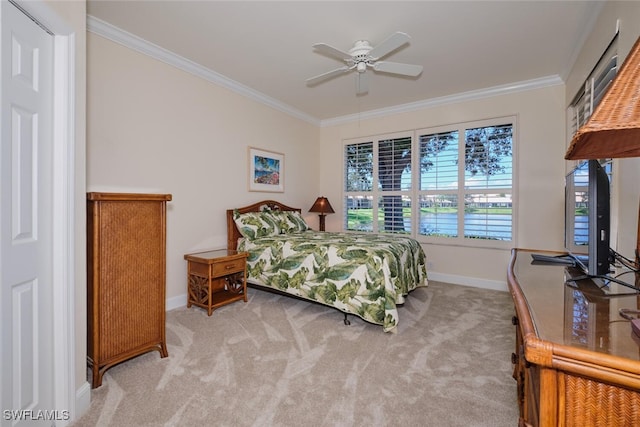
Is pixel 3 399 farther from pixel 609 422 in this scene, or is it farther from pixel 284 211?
pixel 284 211

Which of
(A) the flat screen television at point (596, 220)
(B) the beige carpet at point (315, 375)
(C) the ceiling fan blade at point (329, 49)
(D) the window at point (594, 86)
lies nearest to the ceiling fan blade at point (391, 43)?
(C) the ceiling fan blade at point (329, 49)

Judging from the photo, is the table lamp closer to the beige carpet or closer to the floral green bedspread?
the floral green bedspread

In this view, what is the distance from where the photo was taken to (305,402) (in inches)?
68.5

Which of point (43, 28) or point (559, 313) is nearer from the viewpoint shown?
point (559, 313)

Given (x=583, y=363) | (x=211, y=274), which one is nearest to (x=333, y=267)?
(x=211, y=274)

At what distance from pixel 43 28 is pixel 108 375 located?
2070 millimetres

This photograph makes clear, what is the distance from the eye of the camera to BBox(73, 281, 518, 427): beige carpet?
1.63m

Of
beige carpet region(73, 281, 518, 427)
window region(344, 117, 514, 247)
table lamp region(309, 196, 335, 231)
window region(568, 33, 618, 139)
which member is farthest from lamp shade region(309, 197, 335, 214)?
window region(568, 33, 618, 139)

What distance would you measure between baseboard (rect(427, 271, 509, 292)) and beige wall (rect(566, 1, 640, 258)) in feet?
7.16

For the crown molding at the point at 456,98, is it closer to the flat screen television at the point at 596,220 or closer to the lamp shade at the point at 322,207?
the lamp shade at the point at 322,207

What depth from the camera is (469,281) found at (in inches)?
167

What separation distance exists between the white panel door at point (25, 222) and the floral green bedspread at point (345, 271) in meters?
2.02

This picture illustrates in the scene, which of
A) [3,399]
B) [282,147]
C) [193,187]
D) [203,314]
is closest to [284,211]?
[282,147]

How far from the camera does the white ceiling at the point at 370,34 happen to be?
2.43 m
